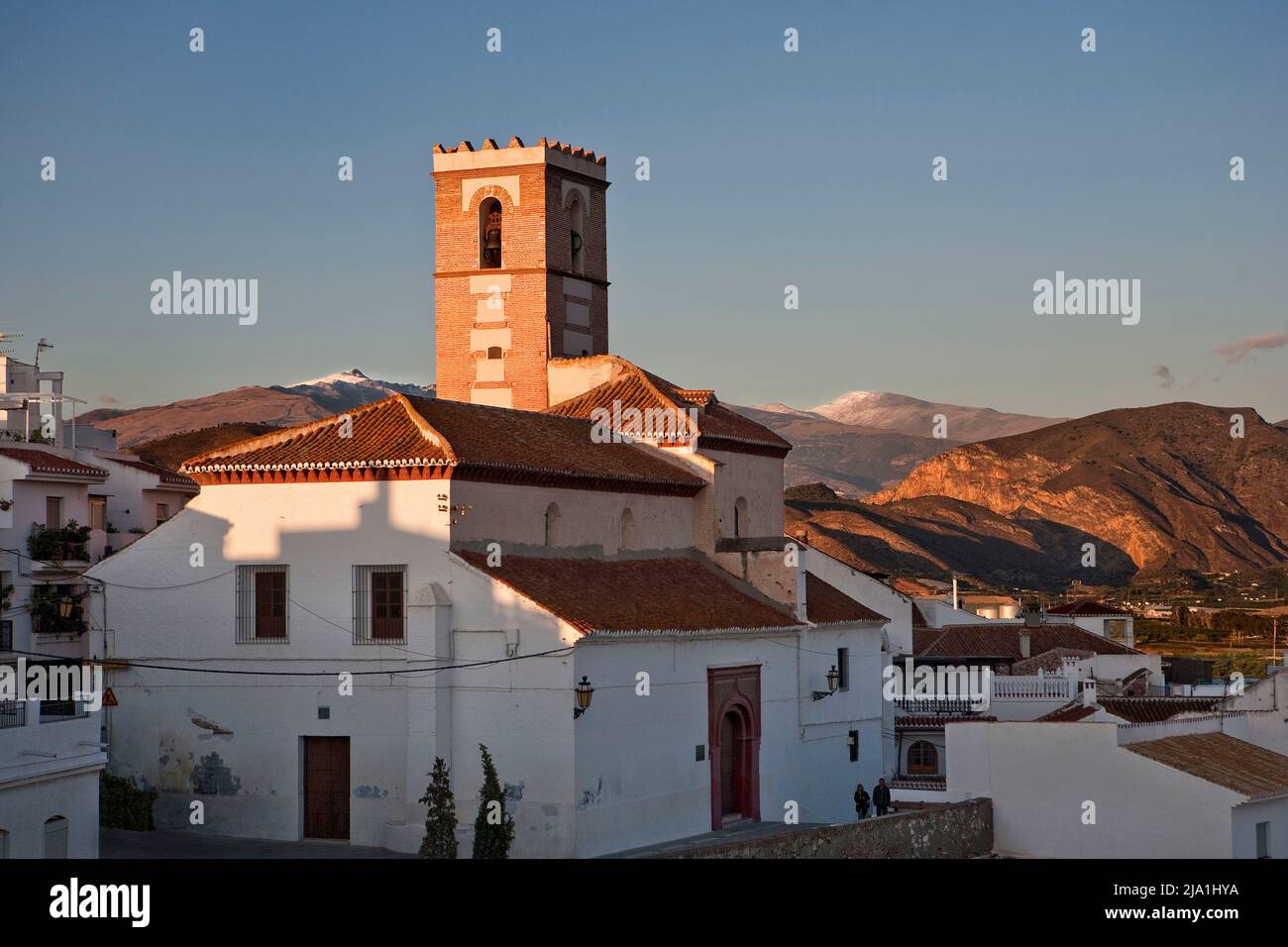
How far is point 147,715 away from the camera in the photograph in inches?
1185

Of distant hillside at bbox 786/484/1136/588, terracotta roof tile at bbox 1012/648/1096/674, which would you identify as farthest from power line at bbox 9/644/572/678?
distant hillside at bbox 786/484/1136/588

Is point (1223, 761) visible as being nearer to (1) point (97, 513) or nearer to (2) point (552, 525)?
(2) point (552, 525)

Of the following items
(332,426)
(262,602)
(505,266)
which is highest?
(505,266)

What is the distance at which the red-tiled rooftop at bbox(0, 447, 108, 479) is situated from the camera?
3941 cm

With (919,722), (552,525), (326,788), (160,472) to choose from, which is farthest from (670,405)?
(160,472)

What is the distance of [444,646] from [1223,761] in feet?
44.4

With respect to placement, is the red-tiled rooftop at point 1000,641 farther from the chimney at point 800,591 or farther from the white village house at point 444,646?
the white village house at point 444,646

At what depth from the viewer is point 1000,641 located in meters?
50.6

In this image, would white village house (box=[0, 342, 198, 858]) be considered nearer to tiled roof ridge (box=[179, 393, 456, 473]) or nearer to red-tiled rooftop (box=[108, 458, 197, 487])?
red-tiled rooftop (box=[108, 458, 197, 487])

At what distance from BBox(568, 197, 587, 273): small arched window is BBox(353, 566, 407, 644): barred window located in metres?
14.8
